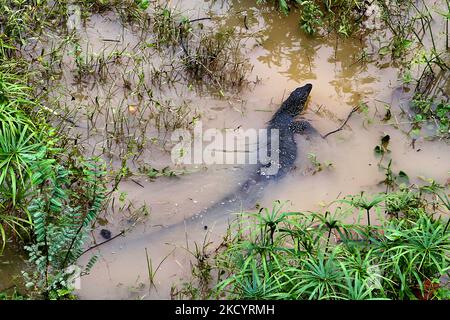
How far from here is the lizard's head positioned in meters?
5.06

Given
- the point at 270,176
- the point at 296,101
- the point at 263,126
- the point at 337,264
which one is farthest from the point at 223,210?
the point at 296,101

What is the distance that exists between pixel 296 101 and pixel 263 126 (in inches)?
13.8

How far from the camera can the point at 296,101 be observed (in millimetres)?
5082

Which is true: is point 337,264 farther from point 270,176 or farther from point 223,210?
point 270,176

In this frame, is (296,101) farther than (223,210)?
Yes

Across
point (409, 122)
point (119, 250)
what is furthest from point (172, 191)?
point (409, 122)

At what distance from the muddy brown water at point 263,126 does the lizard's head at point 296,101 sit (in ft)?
0.43

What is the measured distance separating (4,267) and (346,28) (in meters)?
3.54

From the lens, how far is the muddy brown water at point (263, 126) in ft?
13.4

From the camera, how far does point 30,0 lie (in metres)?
5.46

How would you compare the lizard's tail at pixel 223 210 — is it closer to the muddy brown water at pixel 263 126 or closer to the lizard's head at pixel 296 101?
the muddy brown water at pixel 263 126

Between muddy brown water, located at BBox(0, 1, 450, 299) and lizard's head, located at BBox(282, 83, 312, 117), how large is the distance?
0.13 m

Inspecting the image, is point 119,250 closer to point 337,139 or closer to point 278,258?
point 278,258

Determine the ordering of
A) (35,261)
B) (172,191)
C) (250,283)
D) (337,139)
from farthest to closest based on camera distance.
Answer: (337,139)
(172,191)
(35,261)
(250,283)
